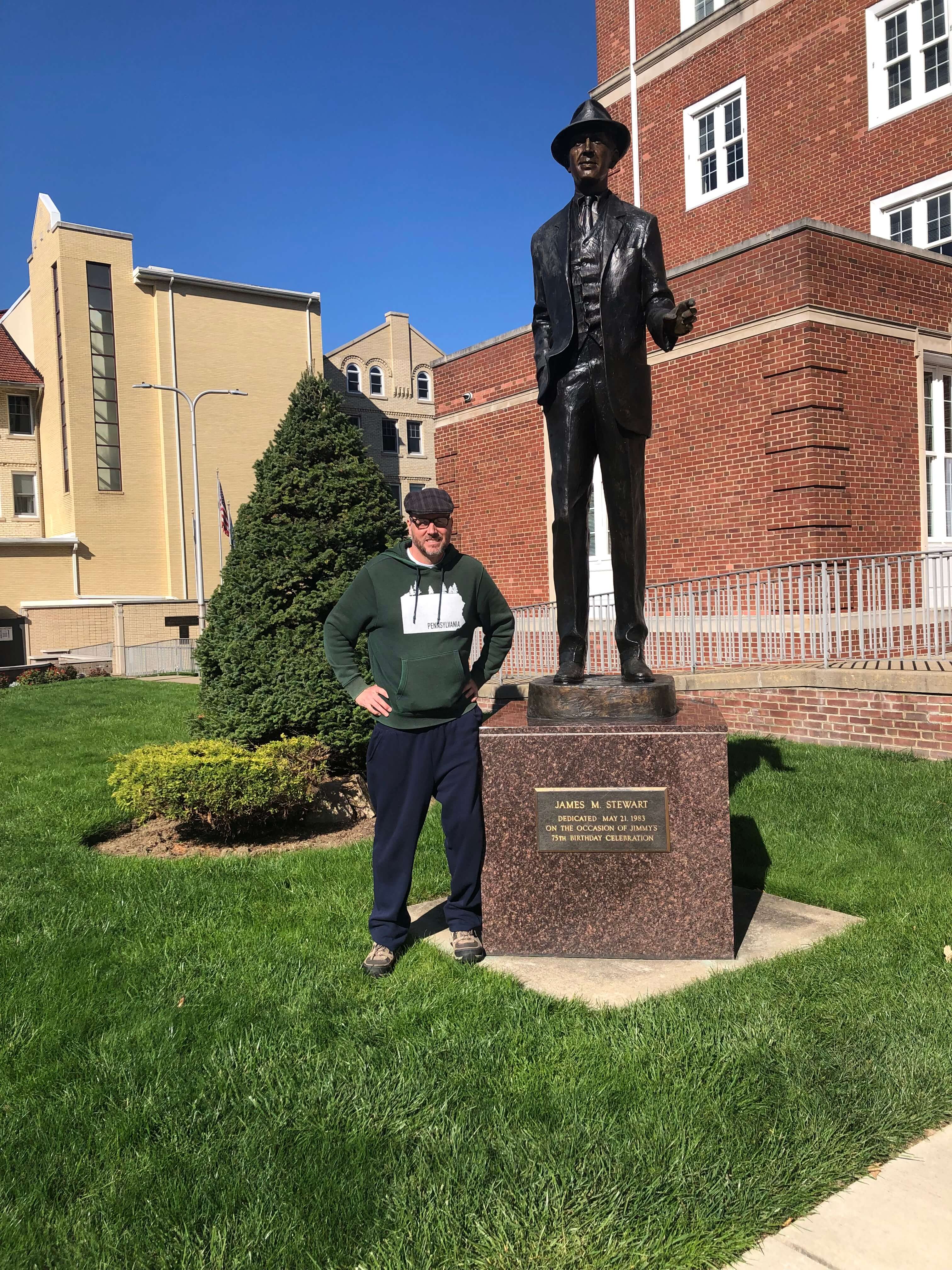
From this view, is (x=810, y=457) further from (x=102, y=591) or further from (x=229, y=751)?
(x=102, y=591)

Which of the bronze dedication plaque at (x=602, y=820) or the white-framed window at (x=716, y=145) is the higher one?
the white-framed window at (x=716, y=145)

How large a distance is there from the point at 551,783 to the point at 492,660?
0.69m

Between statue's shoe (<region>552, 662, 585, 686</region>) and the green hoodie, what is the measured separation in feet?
2.08

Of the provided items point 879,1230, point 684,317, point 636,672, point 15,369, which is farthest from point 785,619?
point 15,369

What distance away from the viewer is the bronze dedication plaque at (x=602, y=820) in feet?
14.4

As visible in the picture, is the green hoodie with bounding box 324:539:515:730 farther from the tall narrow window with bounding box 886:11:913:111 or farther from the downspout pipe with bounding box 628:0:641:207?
the downspout pipe with bounding box 628:0:641:207

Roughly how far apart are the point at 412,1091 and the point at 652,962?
1558 mm

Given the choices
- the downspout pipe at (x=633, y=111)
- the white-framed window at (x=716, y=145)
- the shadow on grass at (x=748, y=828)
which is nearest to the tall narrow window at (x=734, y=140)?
the white-framed window at (x=716, y=145)

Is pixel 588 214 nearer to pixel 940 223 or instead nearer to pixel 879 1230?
pixel 879 1230

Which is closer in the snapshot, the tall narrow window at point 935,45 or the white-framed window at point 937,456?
the white-framed window at point 937,456

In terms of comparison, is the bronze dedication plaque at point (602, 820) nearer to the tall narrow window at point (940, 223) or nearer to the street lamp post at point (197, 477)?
the tall narrow window at point (940, 223)

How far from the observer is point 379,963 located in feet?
14.1

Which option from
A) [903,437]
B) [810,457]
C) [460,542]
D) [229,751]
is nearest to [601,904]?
[229,751]

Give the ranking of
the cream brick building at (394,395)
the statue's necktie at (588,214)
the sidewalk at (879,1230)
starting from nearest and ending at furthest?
the sidewalk at (879,1230) < the statue's necktie at (588,214) < the cream brick building at (394,395)
